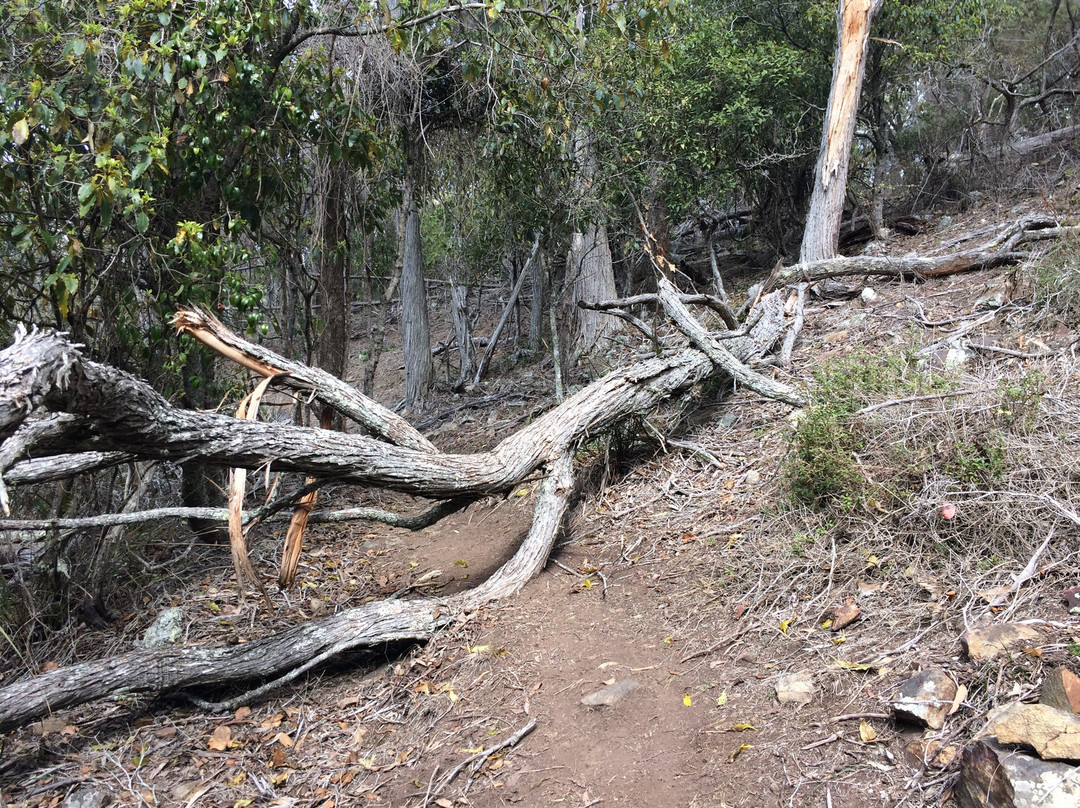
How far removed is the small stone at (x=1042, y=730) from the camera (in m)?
2.28

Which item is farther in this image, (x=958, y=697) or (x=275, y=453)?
(x=275, y=453)

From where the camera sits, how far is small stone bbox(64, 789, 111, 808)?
11.3 feet

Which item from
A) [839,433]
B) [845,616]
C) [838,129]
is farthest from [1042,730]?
[838,129]

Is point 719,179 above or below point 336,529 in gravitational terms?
above

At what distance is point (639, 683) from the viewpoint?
3699mm

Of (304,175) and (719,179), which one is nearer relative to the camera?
(304,175)

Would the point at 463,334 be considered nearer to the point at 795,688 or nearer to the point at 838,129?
the point at 838,129

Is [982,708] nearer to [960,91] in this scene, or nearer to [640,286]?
[640,286]

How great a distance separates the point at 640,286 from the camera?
1169 centimetres

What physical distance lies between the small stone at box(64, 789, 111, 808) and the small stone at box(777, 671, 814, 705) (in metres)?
3.21

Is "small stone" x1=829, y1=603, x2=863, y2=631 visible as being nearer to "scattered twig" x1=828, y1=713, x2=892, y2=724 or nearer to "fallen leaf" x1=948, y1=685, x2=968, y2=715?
"scattered twig" x1=828, y1=713, x2=892, y2=724

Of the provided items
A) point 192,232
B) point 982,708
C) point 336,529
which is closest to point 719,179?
point 336,529

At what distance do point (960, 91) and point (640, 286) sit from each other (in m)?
6.06

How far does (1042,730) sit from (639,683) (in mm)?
1788
